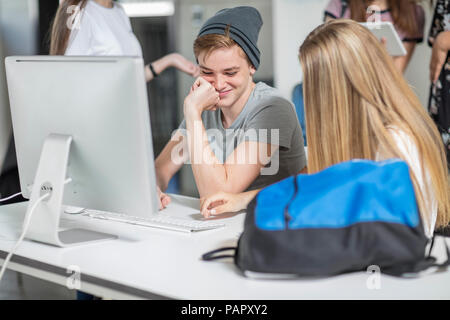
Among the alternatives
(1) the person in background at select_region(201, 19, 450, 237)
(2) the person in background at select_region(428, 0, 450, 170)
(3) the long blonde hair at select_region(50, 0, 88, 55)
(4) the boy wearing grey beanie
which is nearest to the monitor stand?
(4) the boy wearing grey beanie

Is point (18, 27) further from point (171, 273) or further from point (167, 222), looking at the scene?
point (171, 273)

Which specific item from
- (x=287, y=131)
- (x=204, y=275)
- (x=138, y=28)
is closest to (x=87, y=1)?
(x=287, y=131)

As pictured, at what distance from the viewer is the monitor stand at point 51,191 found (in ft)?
4.08

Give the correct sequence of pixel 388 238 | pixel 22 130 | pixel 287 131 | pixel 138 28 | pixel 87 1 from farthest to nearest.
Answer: pixel 138 28, pixel 87 1, pixel 287 131, pixel 22 130, pixel 388 238

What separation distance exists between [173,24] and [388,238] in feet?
12.2

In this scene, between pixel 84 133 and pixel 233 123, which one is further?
pixel 233 123

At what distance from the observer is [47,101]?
1289 mm

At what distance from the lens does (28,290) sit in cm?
261

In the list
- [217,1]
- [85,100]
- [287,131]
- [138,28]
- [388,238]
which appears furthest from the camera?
[138,28]

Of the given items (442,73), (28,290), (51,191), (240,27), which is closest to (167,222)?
(51,191)

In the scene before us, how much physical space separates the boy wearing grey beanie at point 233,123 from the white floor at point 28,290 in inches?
39.2

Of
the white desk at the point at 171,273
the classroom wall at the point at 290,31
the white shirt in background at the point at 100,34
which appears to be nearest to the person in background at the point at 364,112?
the white desk at the point at 171,273

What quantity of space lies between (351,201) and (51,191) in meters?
0.64
